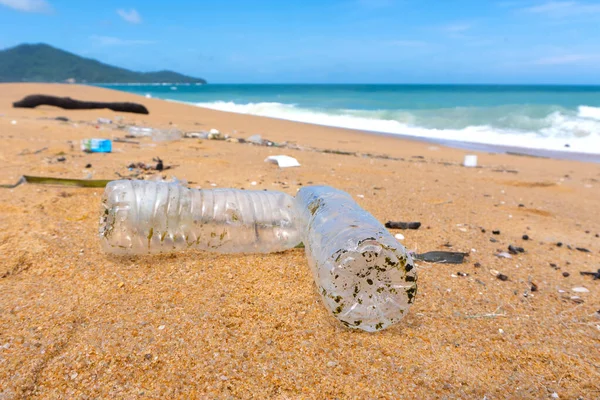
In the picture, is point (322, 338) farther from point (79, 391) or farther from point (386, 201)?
point (386, 201)

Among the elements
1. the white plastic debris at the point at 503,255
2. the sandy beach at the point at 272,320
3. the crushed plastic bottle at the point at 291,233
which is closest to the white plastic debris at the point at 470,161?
the sandy beach at the point at 272,320

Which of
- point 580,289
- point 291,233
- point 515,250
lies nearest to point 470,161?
point 515,250

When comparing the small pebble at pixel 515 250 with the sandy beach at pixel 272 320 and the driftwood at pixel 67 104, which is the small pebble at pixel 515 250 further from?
the driftwood at pixel 67 104

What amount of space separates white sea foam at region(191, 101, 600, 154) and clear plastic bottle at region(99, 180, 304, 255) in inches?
350

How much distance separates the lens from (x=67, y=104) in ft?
29.3

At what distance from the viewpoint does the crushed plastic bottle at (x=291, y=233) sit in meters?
1.40

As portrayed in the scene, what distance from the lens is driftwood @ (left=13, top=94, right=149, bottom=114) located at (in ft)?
28.9

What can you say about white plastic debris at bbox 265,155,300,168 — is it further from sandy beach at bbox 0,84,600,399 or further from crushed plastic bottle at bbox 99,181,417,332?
crushed plastic bottle at bbox 99,181,417,332

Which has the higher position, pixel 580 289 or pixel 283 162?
pixel 283 162

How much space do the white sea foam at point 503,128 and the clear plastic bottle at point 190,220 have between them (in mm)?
8901

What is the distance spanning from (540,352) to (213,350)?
3.64 ft

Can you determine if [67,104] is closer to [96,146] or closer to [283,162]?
[96,146]

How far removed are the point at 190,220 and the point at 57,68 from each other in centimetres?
11475

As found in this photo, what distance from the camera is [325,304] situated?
1.52m
